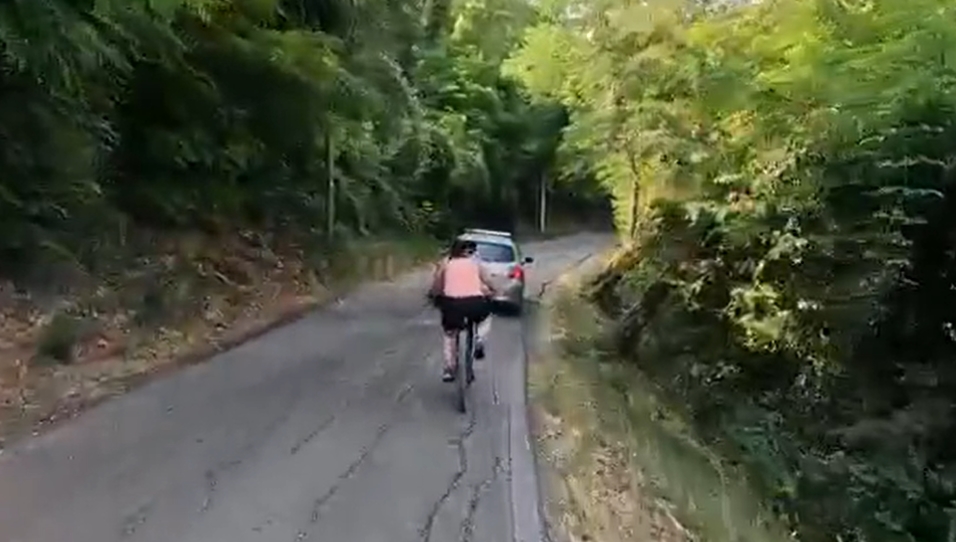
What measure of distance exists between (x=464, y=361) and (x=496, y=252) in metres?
11.6

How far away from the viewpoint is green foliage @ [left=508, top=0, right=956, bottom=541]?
1349 cm

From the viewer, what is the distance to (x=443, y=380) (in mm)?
15195

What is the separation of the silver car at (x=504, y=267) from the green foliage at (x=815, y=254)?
2.36 metres

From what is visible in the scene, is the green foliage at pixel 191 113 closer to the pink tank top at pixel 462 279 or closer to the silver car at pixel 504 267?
the silver car at pixel 504 267

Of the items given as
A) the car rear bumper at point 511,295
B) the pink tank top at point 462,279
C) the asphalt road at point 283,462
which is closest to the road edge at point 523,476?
the asphalt road at point 283,462

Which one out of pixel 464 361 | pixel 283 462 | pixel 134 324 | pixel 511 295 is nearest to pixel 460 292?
pixel 464 361

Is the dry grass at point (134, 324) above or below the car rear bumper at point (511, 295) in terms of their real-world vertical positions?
above

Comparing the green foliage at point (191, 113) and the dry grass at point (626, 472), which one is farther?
the green foliage at point (191, 113)

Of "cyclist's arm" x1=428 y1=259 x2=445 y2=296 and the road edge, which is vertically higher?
"cyclist's arm" x1=428 y1=259 x2=445 y2=296

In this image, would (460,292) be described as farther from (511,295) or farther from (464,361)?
(511,295)

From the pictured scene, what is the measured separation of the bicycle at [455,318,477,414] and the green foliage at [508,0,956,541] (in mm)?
3586

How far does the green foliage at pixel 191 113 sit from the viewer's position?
1403 centimetres

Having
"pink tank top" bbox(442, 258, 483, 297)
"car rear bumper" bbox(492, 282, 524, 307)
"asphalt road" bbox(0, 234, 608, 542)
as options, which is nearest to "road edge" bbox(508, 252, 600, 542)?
"asphalt road" bbox(0, 234, 608, 542)

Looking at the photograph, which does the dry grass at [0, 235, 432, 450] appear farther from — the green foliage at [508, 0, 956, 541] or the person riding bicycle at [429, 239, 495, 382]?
the green foliage at [508, 0, 956, 541]
